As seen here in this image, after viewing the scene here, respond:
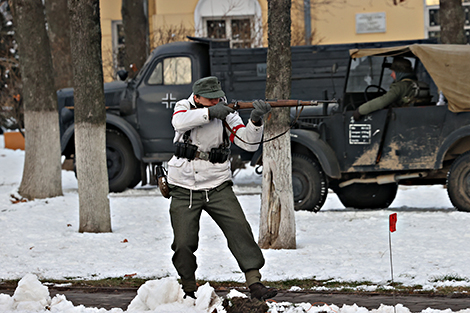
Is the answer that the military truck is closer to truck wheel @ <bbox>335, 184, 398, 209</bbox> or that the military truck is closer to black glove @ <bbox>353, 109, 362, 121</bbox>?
truck wheel @ <bbox>335, 184, 398, 209</bbox>

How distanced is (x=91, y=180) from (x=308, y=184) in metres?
3.32

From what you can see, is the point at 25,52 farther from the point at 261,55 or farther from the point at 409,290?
the point at 409,290

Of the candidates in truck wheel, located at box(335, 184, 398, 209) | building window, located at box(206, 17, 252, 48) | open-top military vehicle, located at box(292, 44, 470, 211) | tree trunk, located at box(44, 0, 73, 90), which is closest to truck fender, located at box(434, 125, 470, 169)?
open-top military vehicle, located at box(292, 44, 470, 211)

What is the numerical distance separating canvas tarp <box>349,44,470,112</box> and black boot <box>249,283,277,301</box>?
19.0 ft

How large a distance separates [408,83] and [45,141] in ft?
19.8

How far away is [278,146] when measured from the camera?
7.96m

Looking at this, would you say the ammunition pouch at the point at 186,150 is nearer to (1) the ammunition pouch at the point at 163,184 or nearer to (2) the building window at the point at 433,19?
(1) the ammunition pouch at the point at 163,184

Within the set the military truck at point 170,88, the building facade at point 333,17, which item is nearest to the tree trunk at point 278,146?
the military truck at point 170,88

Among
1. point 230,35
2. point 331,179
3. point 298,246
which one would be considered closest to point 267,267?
point 298,246

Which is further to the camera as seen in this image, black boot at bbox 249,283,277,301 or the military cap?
the military cap

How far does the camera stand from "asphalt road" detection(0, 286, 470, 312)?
555 centimetres

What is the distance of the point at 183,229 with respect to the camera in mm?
5492

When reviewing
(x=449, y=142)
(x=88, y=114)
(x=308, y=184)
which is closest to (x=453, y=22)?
(x=449, y=142)

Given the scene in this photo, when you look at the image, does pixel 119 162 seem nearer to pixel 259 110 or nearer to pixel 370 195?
pixel 370 195
